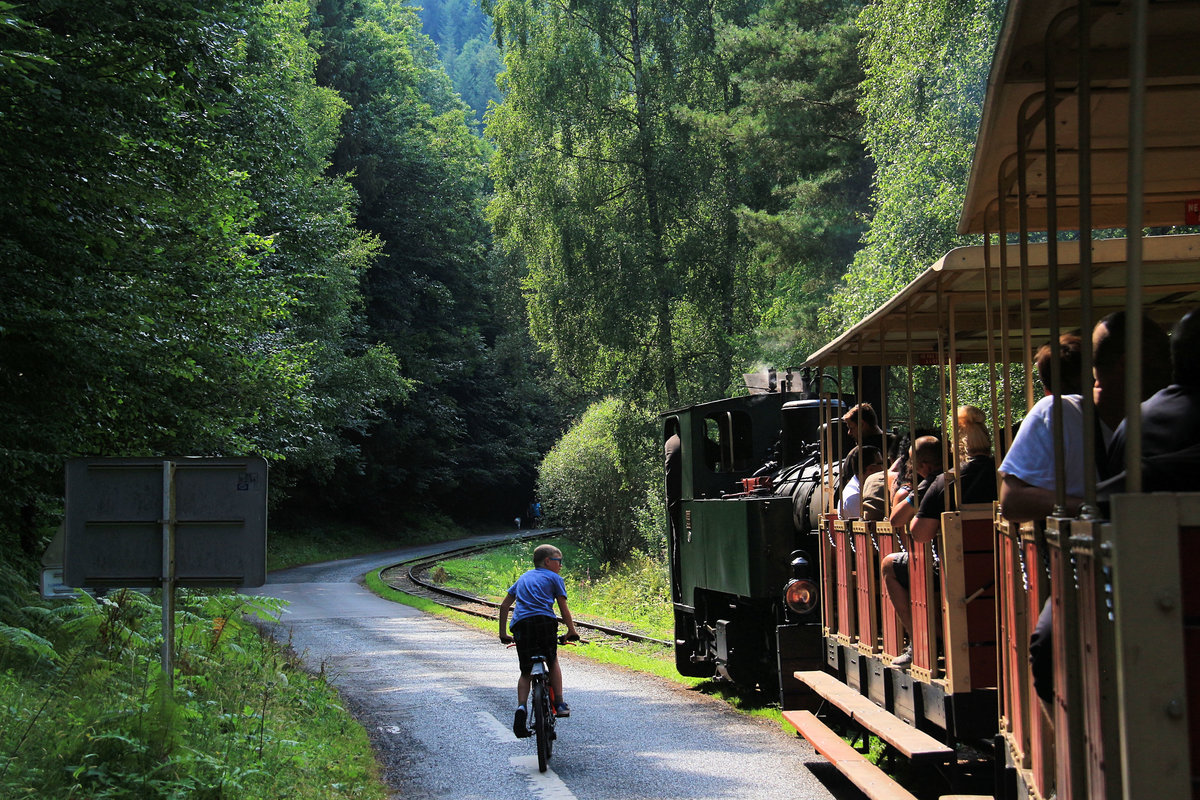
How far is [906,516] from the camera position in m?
7.16

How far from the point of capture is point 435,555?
42562 mm

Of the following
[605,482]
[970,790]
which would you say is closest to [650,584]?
[605,482]

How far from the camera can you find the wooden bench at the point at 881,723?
5.84m

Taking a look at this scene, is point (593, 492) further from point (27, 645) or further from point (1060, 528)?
point (1060, 528)

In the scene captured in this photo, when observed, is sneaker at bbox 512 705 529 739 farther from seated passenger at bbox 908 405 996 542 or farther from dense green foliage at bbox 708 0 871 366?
dense green foliage at bbox 708 0 871 366

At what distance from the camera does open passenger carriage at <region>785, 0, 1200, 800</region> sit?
100 inches

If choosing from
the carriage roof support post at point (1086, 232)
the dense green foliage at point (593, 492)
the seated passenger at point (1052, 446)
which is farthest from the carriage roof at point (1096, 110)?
the dense green foliage at point (593, 492)

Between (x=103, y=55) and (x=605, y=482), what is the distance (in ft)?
81.7

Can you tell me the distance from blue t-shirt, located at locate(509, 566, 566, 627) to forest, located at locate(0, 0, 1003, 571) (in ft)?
15.4

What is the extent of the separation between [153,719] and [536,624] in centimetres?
262

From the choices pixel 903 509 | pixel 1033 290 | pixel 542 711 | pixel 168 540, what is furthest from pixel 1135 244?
pixel 542 711

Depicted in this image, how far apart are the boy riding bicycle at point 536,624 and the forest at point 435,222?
470 cm

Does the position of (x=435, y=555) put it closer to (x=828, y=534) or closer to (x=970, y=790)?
(x=828, y=534)

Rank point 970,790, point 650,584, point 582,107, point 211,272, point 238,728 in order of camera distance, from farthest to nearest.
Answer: point 582,107, point 650,584, point 211,272, point 238,728, point 970,790
